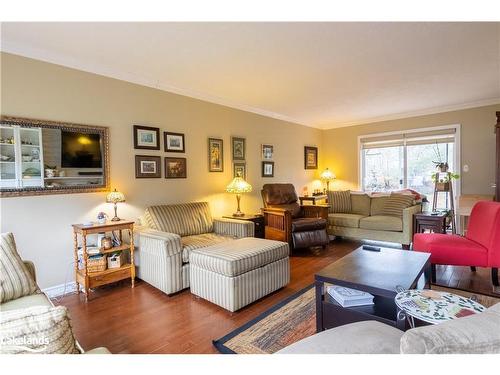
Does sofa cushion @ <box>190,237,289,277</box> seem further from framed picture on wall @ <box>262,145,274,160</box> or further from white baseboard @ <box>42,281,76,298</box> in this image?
framed picture on wall @ <box>262,145,274,160</box>

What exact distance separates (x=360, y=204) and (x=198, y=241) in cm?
315

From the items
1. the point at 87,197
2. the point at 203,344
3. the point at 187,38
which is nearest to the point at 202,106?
the point at 187,38

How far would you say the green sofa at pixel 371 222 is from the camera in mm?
4008

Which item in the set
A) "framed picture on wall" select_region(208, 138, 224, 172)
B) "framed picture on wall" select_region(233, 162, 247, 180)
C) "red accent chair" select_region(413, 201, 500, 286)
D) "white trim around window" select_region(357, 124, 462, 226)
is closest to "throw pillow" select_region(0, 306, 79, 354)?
"red accent chair" select_region(413, 201, 500, 286)

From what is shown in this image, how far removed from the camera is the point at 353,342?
3.87ft

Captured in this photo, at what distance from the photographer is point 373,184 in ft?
19.2

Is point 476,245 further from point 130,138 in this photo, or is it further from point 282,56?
point 130,138

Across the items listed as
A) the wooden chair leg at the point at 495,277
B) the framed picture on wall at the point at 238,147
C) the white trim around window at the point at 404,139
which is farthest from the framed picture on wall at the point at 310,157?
the wooden chair leg at the point at 495,277

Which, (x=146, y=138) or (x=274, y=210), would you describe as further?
(x=274, y=210)

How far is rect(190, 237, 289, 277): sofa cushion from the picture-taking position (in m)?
2.24

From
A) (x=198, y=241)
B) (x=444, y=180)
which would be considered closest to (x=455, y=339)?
(x=198, y=241)

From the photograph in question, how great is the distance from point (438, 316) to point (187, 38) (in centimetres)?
252

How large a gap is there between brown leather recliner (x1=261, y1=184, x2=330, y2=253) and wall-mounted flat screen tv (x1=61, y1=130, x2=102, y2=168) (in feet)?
7.70

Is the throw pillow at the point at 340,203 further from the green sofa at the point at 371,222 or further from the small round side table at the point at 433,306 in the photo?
the small round side table at the point at 433,306
